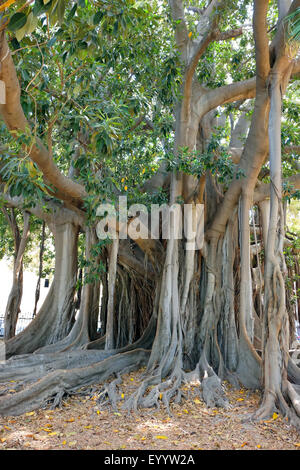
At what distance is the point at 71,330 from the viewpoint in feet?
18.3

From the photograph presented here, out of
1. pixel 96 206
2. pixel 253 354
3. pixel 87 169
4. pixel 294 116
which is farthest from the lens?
pixel 294 116

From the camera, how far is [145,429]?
2826 millimetres

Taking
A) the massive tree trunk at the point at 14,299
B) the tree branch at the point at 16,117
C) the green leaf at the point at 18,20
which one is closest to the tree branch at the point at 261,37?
the tree branch at the point at 16,117

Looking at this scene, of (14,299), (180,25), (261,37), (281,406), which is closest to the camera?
(281,406)

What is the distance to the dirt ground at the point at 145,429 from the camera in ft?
8.32

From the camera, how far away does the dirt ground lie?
2535 millimetres

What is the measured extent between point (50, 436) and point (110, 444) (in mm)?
452

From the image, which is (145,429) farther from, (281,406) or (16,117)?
(16,117)

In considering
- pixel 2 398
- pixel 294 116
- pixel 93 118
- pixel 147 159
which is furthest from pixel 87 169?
pixel 294 116

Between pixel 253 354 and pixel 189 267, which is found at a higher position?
pixel 189 267

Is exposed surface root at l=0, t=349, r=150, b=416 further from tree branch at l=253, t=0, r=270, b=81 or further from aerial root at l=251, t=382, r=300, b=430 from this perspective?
tree branch at l=253, t=0, r=270, b=81

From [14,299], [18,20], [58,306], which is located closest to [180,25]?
[18,20]

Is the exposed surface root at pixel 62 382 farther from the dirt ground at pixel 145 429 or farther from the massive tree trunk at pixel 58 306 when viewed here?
the massive tree trunk at pixel 58 306

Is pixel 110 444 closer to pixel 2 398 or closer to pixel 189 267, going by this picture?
pixel 2 398
